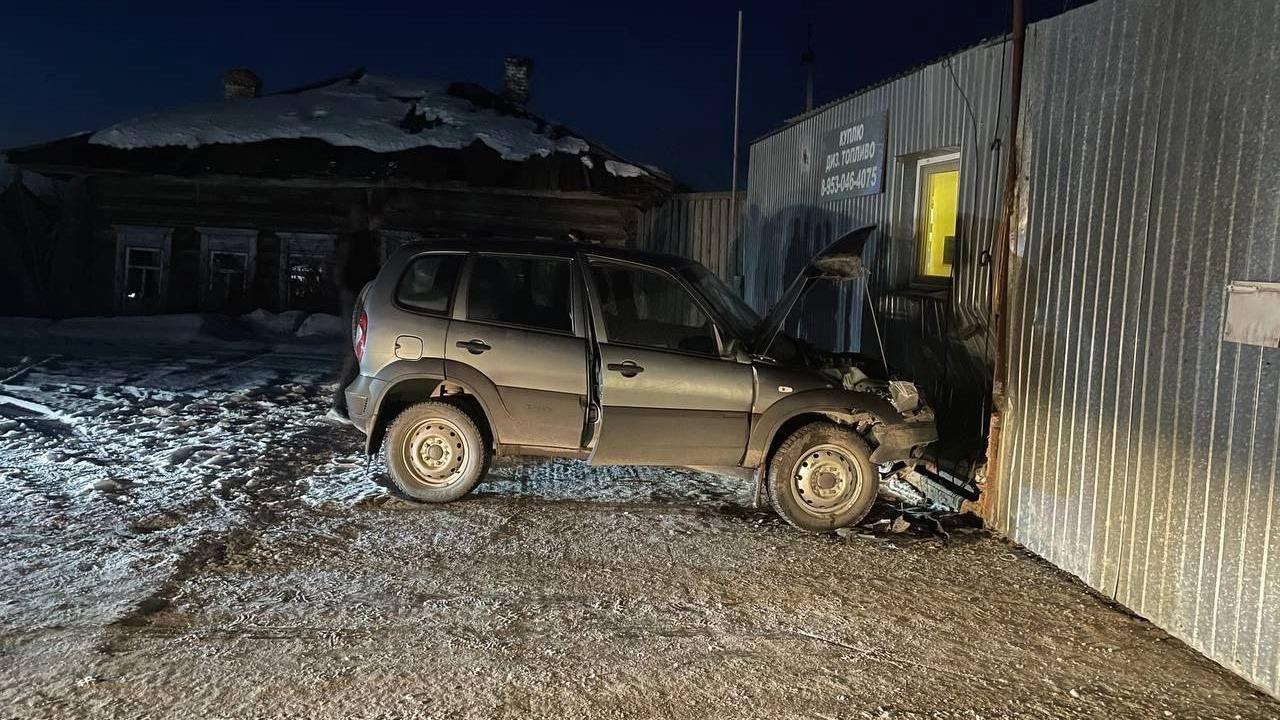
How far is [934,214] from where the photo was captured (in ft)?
27.1

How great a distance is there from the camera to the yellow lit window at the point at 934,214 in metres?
8.08

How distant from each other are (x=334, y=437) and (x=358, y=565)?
375 centimetres

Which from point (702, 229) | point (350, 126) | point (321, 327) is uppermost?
point (350, 126)

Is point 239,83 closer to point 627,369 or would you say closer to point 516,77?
point 516,77

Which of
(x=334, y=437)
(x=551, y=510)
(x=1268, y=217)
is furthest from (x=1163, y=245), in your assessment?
(x=334, y=437)

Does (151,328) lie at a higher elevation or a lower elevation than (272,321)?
lower

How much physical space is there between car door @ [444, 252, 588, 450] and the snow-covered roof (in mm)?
11114

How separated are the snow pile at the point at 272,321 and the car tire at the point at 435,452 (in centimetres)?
1284

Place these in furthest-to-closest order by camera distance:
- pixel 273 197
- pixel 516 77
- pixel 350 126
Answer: pixel 516 77
pixel 273 197
pixel 350 126

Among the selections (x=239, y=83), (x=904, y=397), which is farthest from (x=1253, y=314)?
(x=239, y=83)

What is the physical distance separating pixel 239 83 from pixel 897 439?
2020cm

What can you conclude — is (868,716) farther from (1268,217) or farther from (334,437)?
(334,437)

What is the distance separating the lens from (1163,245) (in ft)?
15.9

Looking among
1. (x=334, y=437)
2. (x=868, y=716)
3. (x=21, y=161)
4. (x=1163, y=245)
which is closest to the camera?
(x=868, y=716)
